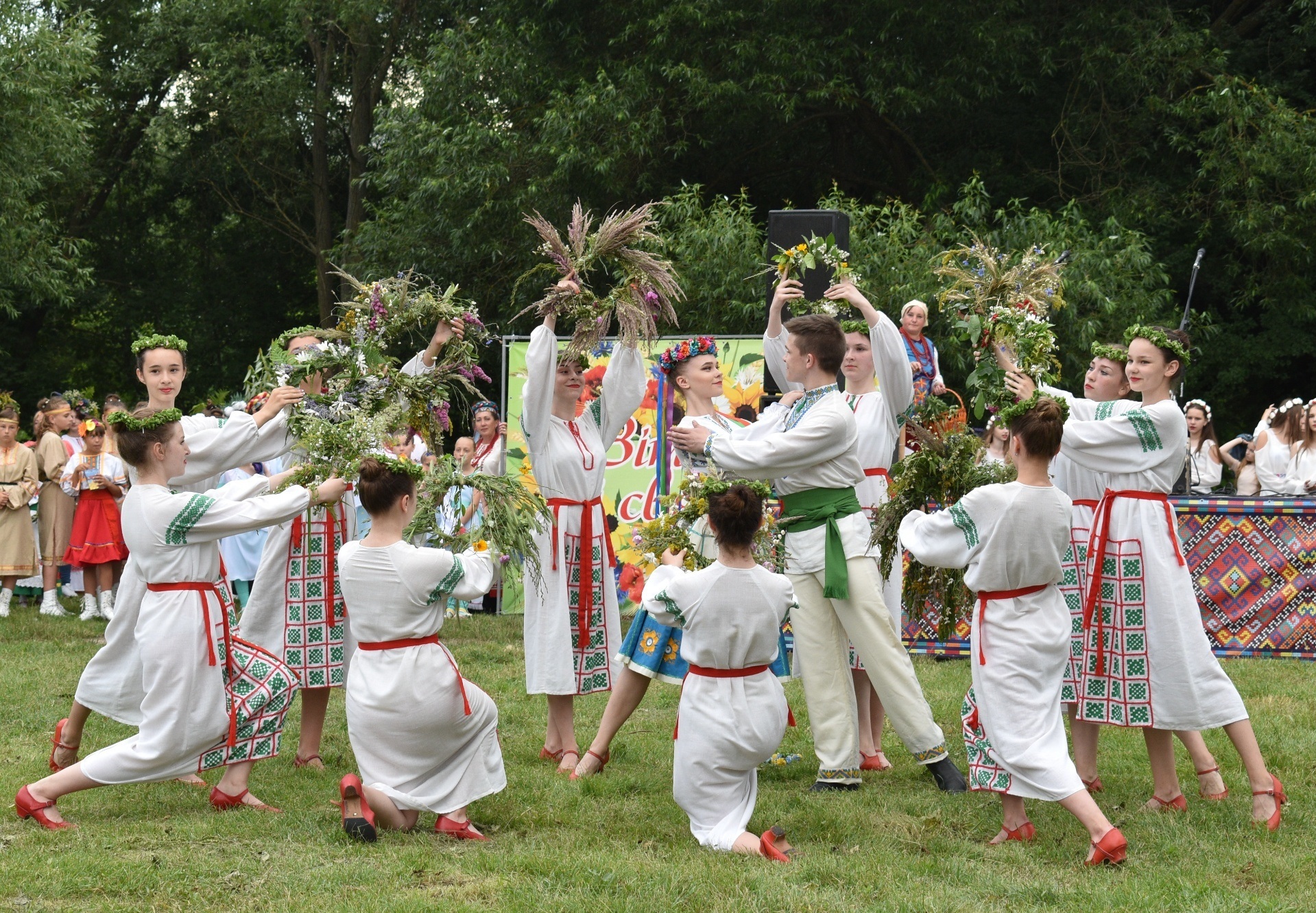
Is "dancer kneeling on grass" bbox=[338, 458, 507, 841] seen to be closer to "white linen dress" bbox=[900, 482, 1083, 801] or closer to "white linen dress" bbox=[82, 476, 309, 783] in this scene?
"white linen dress" bbox=[82, 476, 309, 783]

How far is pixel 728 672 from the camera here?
183 inches

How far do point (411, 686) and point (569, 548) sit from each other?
155cm

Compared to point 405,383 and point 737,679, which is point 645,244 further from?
point 737,679

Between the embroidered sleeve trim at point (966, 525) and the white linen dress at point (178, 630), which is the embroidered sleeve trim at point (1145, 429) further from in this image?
the white linen dress at point (178, 630)

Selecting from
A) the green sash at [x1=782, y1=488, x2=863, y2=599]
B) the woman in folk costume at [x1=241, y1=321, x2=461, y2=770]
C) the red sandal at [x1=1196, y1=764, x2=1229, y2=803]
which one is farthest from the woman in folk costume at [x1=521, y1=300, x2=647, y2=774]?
the red sandal at [x1=1196, y1=764, x2=1229, y2=803]

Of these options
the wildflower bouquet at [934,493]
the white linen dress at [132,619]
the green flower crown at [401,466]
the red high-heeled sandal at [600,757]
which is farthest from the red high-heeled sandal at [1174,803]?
the white linen dress at [132,619]

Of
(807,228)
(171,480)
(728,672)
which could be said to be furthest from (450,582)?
(807,228)

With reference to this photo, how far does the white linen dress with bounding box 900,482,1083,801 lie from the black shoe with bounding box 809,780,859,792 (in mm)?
850

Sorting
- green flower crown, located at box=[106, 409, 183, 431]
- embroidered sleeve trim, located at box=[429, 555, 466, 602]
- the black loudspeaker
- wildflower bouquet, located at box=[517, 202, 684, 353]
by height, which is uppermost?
the black loudspeaker

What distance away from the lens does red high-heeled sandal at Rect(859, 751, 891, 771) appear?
20.0ft

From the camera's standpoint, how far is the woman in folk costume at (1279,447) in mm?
10883

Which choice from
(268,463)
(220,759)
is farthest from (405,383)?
(268,463)

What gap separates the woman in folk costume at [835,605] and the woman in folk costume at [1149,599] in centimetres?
73

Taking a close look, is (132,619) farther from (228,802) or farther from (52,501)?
(52,501)
